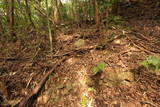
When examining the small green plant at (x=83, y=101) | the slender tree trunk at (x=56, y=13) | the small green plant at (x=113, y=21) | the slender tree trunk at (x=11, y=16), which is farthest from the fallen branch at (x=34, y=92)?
the slender tree trunk at (x=56, y=13)

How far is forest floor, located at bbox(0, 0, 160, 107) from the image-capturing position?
1.79 m

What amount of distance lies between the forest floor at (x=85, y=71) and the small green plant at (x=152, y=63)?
9 centimetres

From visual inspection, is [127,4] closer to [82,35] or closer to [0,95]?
[82,35]

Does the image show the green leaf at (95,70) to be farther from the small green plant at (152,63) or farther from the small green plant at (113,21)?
the small green plant at (113,21)

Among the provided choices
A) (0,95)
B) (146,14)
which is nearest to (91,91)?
(0,95)

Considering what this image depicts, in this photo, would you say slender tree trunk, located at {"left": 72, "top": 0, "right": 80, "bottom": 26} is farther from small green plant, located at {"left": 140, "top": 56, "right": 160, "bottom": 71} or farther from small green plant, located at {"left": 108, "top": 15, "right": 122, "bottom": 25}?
small green plant, located at {"left": 140, "top": 56, "right": 160, "bottom": 71}

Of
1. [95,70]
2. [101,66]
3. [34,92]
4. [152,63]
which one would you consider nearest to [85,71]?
[95,70]

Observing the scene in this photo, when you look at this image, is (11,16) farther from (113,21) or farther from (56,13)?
(113,21)

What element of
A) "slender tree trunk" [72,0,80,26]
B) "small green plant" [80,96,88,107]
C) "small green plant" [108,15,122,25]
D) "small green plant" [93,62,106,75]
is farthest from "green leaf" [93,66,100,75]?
"slender tree trunk" [72,0,80,26]

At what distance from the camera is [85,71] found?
223cm

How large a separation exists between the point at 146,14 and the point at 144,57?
3.23 metres

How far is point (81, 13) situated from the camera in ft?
15.5

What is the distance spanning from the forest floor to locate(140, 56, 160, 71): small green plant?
0.09 m

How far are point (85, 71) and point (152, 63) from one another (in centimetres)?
116
